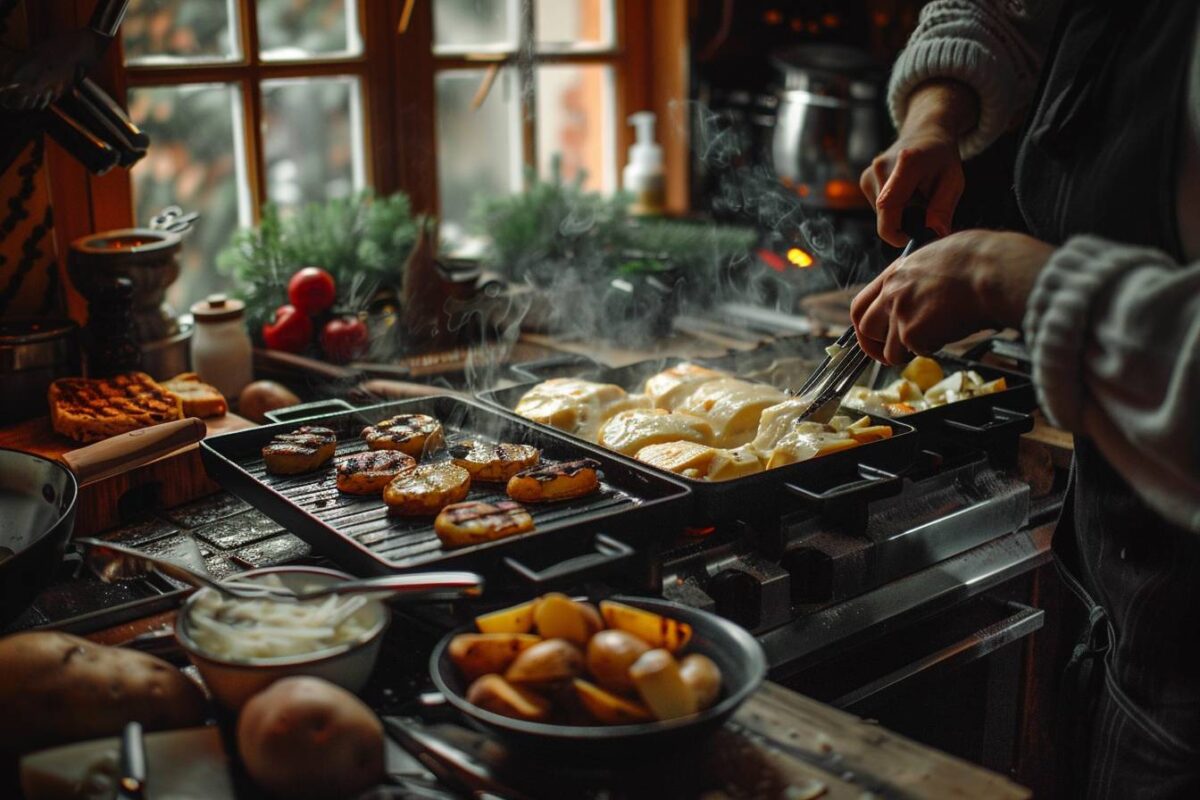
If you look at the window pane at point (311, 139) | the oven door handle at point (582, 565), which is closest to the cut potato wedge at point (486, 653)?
the oven door handle at point (582, 565)

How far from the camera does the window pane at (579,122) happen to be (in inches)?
155

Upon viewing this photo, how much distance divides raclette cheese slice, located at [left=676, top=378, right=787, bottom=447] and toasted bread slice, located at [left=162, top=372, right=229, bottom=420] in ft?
3.10

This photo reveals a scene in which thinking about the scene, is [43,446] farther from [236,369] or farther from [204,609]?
[204,609]

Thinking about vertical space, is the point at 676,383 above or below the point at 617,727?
above

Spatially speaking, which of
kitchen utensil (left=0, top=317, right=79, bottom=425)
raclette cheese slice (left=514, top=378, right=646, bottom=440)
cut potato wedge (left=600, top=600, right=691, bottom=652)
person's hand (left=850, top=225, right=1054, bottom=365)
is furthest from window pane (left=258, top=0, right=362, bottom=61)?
cut potato wedge (left=600, top=600, right=691, bottom=652)

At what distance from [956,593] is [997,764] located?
0.53m

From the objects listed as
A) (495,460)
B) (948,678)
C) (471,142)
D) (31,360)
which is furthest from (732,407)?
(471,142)

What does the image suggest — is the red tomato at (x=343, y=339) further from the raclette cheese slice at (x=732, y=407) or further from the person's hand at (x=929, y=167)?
the person's hand at (x=929, y=167)

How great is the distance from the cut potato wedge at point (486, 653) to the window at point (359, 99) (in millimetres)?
1873

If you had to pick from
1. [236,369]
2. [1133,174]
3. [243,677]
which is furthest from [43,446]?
[1133,174]

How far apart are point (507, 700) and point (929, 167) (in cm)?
123

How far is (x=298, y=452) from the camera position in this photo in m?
1.93

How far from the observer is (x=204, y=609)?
1.40 metres

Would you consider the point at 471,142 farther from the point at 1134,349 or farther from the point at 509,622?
the point at 1134,349
